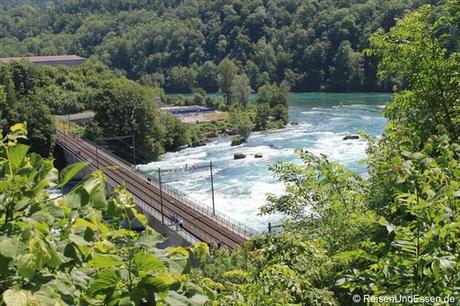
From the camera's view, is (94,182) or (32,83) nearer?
(94,182)

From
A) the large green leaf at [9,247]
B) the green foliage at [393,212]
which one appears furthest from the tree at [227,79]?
the large green leaf at [9,247]

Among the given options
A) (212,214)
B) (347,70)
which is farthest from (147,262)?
(347,70)

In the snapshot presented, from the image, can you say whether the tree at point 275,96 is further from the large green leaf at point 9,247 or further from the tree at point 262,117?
the large green leaf at point 9,247

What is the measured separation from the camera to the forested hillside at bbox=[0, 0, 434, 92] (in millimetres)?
83250

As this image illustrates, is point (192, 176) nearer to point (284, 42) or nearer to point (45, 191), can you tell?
point (45, 191)

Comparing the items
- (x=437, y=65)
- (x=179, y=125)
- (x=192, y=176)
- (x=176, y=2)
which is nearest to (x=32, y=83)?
(x=179, y=125)

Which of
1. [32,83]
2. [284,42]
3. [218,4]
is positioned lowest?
[32,83]

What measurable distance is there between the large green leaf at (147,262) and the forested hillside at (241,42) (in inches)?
2862

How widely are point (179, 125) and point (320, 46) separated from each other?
47.0 m

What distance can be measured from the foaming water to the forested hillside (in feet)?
83.2

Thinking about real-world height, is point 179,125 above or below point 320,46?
below

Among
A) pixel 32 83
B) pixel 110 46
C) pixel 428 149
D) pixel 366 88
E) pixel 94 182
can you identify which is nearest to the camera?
pixel 94 182

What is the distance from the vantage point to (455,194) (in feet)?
6.55

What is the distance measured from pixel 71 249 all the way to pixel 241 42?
98.8 m
